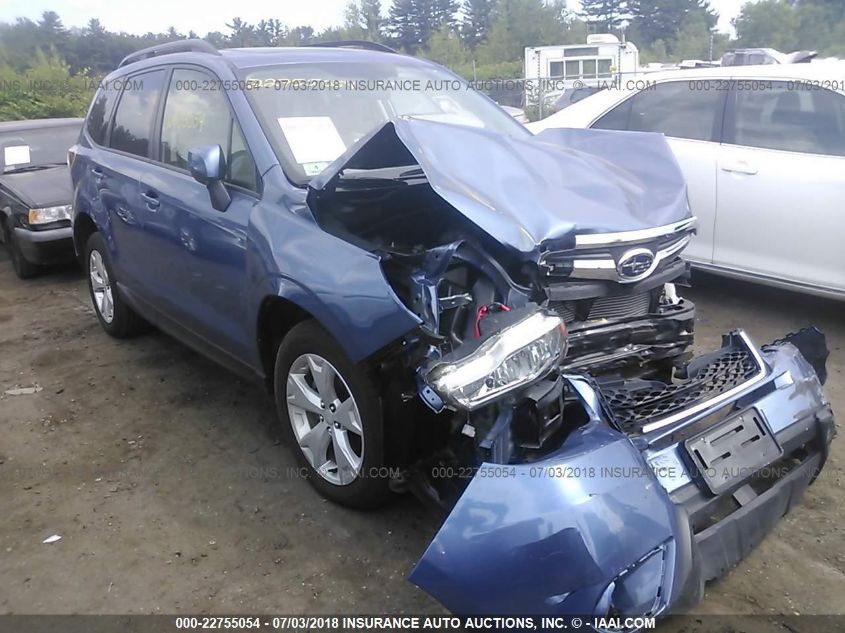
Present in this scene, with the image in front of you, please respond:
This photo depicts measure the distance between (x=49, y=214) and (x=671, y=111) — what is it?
214 inches

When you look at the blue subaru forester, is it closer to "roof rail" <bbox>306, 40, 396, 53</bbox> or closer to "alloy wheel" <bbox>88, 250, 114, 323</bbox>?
"roof rail" <bbox>306, 40, 396, 53</bbox>

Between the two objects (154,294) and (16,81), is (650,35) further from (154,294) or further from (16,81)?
(154,294)

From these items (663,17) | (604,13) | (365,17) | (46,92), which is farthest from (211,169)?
(604,13)

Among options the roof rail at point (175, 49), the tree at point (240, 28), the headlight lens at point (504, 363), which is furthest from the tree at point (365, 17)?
Result: the headlight lens at point (504, 363)

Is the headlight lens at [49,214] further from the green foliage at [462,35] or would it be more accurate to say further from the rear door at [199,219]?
the rear door at [199,219]

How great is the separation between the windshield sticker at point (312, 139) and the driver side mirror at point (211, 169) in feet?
1.01

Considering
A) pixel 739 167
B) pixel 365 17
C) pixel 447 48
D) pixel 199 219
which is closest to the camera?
pixel 199 219

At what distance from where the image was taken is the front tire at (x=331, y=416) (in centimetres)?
266

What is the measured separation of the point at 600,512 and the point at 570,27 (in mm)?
46192

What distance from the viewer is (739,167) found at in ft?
15.8

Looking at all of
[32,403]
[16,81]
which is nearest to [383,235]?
[32,403]

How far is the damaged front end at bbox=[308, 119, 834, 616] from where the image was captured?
1.96 m

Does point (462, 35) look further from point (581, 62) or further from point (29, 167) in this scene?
point (29, 167)

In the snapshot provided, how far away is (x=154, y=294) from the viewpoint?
4113 millimetres
